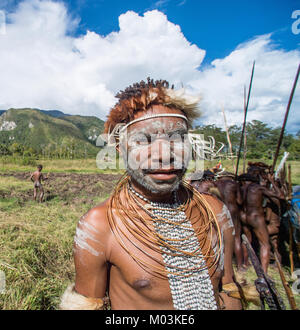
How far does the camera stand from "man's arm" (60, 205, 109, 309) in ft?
4.41

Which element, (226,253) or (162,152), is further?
(226,253)

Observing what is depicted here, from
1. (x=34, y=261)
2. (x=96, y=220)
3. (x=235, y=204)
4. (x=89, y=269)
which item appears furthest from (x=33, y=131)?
(x=89, y=269)

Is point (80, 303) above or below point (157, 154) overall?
below

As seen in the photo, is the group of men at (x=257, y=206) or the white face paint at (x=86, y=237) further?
the group of men at (x=257, y=206)

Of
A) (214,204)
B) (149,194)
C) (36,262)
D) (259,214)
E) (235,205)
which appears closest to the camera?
(149,194)

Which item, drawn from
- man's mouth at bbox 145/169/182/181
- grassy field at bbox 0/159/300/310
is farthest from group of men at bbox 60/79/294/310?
grassy field at bbox 0/159/300/310

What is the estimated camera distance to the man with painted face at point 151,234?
137 centimetres

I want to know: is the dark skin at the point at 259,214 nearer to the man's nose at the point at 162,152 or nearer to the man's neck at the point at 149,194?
the man's neck at the point at 149,194

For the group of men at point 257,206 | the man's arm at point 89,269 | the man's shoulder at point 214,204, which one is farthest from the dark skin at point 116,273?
the group of men at point 257,206

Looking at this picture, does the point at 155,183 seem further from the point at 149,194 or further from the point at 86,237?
the point at 86,237

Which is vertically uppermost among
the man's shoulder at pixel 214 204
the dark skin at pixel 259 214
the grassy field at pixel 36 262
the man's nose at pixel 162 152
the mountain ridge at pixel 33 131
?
the mountain ridge at pixel 33 131

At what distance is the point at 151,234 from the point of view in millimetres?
1499

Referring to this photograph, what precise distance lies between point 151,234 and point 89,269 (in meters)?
0.46
